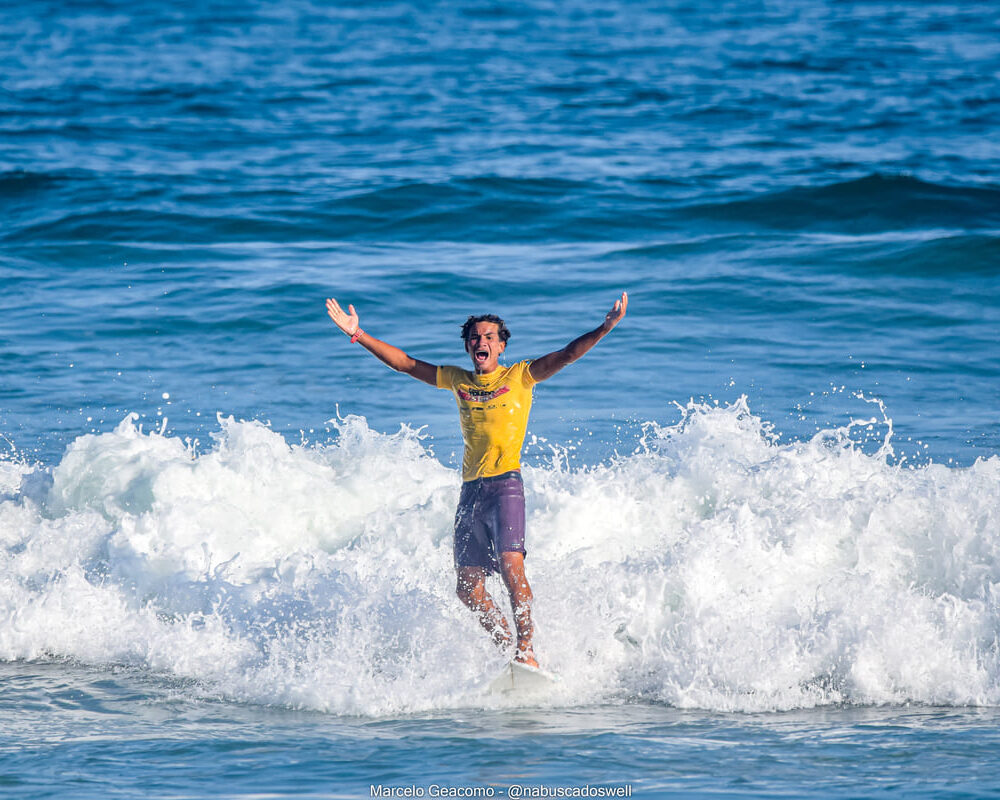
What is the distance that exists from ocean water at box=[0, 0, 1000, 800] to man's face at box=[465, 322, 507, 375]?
1.52 m

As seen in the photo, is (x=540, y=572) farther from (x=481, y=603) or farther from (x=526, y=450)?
(x=526, y=450)

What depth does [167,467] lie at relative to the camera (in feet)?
32.1

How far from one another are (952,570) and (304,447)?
5.66 m

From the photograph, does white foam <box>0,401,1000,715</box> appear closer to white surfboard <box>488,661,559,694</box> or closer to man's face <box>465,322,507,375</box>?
white surfboard <box>488,661,559,694</box>

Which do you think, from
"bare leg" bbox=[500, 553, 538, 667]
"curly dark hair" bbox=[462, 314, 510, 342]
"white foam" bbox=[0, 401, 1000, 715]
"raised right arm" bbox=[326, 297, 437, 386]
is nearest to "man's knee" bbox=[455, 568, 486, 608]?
"white foam" bbox=[0, 401, 1000, 715]

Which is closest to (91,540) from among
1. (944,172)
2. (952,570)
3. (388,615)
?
(388,615)

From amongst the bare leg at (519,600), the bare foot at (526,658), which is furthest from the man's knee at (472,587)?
the bare foot at (526,658)

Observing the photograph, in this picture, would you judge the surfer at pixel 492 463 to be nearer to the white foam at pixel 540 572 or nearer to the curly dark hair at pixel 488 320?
the curly dark hair at pixel 488 320

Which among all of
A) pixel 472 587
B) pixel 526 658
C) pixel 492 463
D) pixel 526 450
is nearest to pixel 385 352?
pixel 492 463

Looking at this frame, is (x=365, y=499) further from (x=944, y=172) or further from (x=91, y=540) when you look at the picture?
(x=944, y=172)

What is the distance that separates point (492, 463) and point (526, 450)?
4073 millimetres

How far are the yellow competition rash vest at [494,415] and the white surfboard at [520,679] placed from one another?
3.59ft

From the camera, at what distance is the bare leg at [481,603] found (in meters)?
7.21

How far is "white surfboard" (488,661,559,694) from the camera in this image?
6930mm
